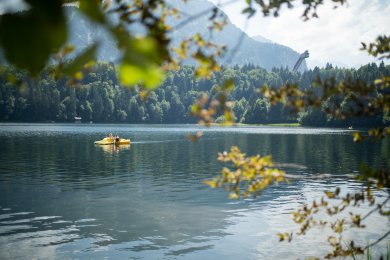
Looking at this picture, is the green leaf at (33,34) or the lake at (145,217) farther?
the lake at (145,217)

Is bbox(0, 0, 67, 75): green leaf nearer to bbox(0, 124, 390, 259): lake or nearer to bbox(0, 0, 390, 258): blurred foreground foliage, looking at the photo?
bbox(0, 0, 390, 258): blurred foreground foliage

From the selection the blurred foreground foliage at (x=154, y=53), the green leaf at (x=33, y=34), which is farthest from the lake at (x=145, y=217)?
the green leaf at (x=33, y=34)

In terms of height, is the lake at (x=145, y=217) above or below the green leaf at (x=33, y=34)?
below

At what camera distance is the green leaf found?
2.75 feet

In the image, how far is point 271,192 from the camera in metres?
35.9

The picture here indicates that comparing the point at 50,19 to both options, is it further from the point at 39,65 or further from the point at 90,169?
the point at 90,169

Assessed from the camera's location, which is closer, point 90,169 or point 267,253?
point 267,253

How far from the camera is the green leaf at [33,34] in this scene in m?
0.84

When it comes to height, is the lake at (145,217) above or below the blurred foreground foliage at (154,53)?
below

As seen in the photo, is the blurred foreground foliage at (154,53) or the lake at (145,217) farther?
the lake at (145,217)

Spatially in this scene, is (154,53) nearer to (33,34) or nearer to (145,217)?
(33,34)

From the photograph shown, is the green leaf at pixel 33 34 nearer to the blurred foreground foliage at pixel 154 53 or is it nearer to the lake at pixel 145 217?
the blurred foreground foliage at pixel 154 53

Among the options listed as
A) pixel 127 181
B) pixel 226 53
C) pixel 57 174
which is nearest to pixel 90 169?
pixel 57 174

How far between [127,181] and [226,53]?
126 feet
